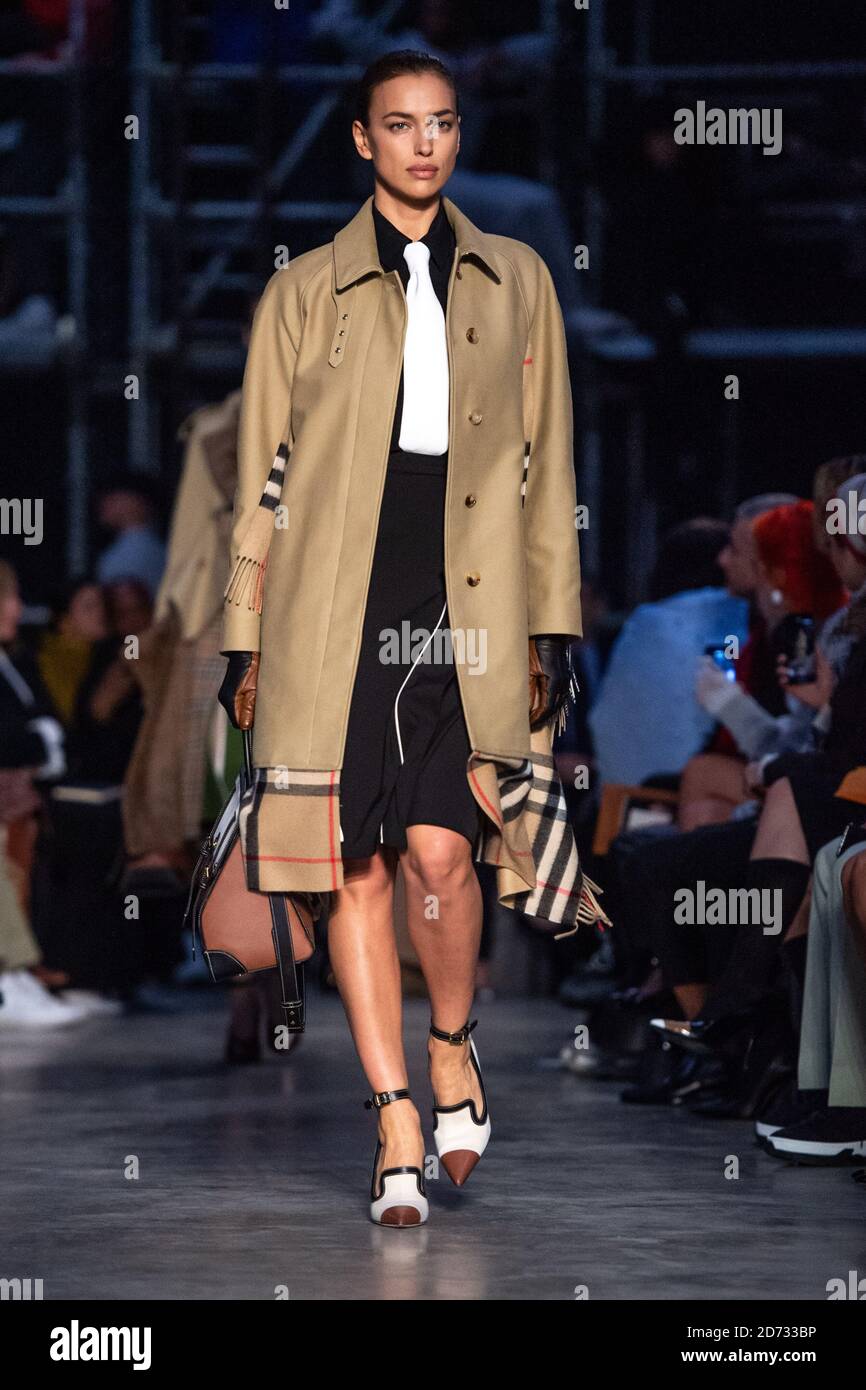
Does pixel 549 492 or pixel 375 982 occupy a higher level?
pixel 549 492

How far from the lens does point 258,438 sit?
3.74m

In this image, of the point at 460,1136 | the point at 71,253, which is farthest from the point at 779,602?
the point at 71,253

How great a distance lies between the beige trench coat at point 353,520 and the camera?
3.61m

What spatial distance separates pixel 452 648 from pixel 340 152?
5.80 m

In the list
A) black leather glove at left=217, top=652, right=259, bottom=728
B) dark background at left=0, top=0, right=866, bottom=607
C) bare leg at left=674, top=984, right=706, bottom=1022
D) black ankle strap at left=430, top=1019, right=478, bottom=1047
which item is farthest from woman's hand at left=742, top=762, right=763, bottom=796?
dark background at left=0, top=0, right=866, bottom=607

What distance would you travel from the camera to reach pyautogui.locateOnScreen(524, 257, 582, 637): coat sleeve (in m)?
3.72

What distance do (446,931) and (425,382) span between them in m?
0.81

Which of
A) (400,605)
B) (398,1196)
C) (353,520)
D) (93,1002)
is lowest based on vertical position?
(93,1002)

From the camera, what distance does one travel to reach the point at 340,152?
9.09 m

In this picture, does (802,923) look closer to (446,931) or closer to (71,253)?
(446,931)

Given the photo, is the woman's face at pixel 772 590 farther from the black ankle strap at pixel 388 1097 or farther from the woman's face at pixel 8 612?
the woman's face at pixel 8 612

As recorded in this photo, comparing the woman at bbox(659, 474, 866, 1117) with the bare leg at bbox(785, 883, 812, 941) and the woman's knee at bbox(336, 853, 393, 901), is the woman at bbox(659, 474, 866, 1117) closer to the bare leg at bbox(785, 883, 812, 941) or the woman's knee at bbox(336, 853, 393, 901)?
the bare leg at bbox(785, 883, 812, 941)

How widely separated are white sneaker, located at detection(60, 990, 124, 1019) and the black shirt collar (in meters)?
3.94

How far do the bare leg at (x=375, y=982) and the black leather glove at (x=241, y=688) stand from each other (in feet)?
0.93
